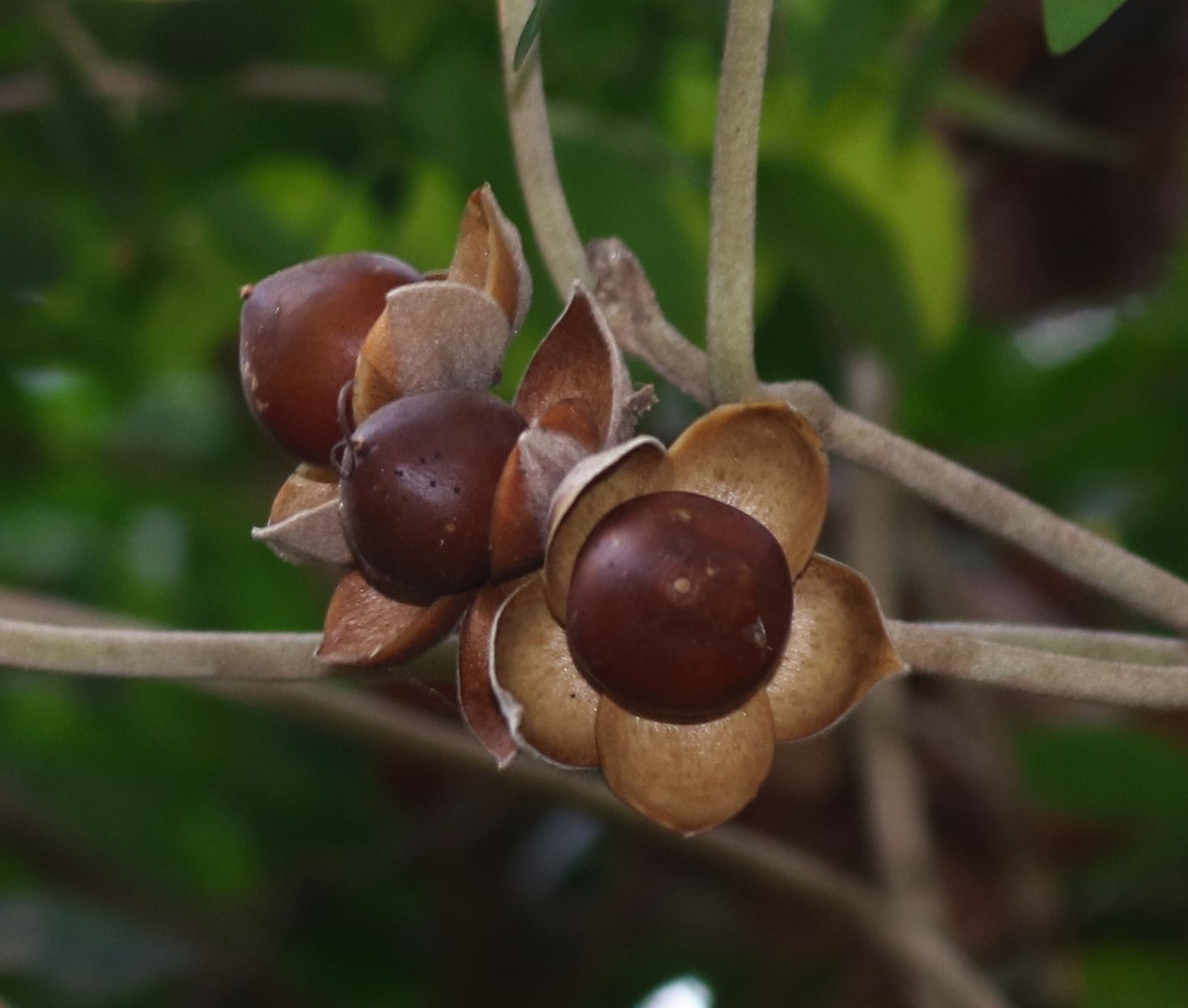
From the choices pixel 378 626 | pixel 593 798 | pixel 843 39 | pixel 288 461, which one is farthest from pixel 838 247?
pixel 288 461

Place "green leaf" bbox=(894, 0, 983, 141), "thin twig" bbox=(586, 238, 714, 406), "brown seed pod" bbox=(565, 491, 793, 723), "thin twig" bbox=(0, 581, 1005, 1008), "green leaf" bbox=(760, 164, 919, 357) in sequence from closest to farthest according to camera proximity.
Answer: "brown seed pod" bbox=(565, 491, 793, 723), "thin twig" bbox=(586, 238, 714, 406), "green leaf" bbox=(894, 0, 983, 141), "thin twig" bbox=(0, 581, 1005, 1008), "green leaf" bbox=(760, 164, 919, 357)

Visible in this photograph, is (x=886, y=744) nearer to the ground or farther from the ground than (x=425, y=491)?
nearer to the ground

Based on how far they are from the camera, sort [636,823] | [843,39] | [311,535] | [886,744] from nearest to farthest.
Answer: [311,535]
[843,39]
[636,823]
[886,744]

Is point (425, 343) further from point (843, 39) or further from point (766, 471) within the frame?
point (843, 39)

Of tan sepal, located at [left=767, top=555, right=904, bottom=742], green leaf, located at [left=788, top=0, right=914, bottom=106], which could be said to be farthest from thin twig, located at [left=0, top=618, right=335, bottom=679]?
green leaf, located at [left=788, top=0, right=914, bottom=106]

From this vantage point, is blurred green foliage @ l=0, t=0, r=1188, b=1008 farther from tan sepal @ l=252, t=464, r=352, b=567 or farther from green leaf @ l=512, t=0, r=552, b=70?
tan sepal @ l=252, t=464, r=352, b=567

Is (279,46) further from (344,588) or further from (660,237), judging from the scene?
(344,588)
